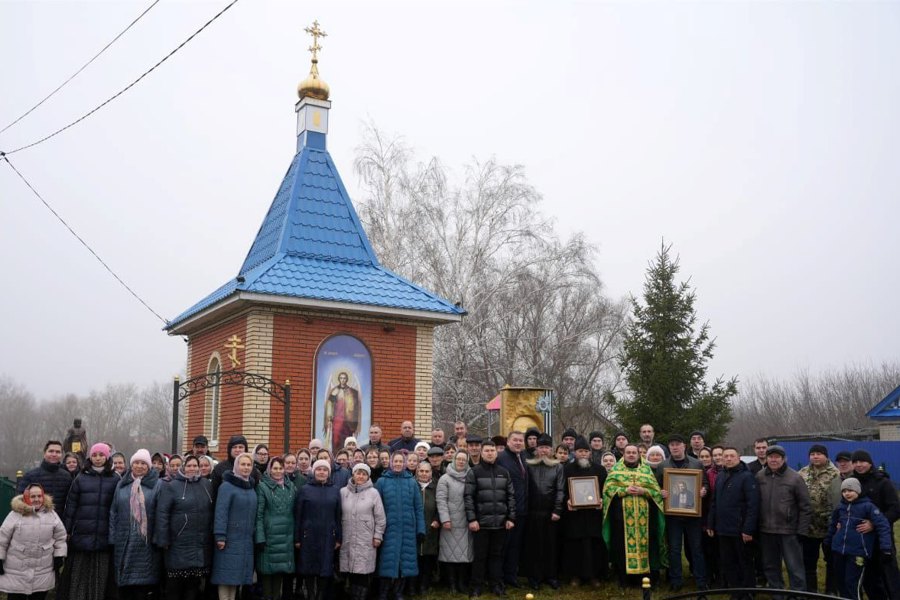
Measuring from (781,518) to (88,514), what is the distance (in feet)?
22.7

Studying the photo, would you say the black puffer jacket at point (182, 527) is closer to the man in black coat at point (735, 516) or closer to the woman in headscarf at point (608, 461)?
the woman in headscarf at point (608, 461)

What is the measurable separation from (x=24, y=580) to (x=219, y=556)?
1769 millimetres

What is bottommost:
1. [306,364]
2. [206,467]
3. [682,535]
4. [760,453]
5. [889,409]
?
[682,535]

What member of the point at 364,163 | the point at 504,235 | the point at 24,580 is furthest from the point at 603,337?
the point at 24,580

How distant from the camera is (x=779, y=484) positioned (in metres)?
8.41

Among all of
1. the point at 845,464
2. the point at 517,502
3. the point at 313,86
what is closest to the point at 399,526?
the point at 517,502

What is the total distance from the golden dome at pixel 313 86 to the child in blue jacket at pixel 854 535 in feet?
39.1

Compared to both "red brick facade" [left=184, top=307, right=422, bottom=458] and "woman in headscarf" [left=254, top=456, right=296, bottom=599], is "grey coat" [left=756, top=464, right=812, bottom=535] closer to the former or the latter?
"woman in headscarf" [left=254, top=456, right=296, bottom=599]

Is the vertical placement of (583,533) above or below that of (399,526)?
below

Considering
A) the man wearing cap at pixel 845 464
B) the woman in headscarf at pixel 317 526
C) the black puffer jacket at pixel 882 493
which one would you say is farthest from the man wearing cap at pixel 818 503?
the woman in headscarf at pixel 317 526

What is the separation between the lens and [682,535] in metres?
9.53

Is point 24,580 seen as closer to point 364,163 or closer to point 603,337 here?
point 364,163

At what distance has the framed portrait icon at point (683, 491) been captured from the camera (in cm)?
923

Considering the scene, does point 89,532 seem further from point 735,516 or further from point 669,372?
point 669,372
